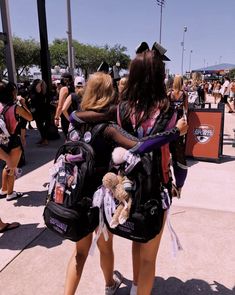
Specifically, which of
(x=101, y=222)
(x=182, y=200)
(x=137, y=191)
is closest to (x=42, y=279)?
(x=101, y=222)

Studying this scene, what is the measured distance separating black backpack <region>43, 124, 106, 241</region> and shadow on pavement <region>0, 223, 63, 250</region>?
1457 millimetres

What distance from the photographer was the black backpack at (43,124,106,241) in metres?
1.78

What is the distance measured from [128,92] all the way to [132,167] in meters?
0.47

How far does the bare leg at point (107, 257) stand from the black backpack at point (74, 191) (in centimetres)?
32

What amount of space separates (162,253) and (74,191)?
1.61 metres

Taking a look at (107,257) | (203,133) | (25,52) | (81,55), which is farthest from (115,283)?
(81,55)

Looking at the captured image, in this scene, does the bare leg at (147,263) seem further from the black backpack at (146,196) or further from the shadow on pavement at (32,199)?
the shadow on pavement at (32,199)

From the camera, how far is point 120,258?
292cm

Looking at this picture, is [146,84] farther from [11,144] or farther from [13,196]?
[13,196]

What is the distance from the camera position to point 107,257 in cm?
224

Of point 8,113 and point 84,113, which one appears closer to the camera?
point 84,113

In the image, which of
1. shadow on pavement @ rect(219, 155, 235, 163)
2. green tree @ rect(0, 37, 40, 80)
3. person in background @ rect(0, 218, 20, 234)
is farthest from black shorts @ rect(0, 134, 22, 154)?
green tree @ rect(0, 37, 40, 80)

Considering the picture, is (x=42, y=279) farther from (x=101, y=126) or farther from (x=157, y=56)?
(x=157, y=56)

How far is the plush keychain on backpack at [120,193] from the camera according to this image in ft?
5.54
